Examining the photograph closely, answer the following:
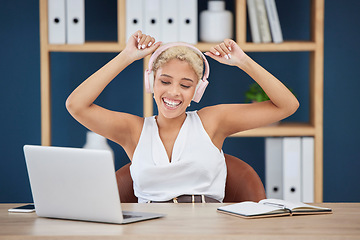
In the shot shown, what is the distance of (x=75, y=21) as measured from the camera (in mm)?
3119

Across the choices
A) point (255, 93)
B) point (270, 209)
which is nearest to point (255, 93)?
point (255, 93)

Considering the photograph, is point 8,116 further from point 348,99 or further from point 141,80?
point 348,99

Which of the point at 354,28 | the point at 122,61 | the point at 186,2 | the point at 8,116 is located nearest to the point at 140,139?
the point at 122,61

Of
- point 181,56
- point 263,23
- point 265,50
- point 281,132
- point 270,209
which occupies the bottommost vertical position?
point 270,209

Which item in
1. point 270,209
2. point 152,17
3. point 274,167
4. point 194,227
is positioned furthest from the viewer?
point 274,167

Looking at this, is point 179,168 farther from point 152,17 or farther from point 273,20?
point 273,20

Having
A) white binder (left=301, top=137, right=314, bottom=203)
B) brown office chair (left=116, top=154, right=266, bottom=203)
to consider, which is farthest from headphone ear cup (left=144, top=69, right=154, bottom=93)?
white binder (left=301, top=137, right=314, bottom=203)

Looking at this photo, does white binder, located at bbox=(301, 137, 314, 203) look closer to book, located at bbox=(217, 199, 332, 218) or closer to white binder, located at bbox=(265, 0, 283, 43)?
white binder, located at bbox=(265, 0, 283, 43)

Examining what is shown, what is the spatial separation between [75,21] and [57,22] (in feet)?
0.35

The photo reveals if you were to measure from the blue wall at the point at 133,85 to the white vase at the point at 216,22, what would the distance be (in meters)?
0.32

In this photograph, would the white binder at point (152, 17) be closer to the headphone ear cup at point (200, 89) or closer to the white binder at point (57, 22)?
the white binder at point (57, 22)

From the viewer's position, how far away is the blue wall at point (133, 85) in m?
3.51

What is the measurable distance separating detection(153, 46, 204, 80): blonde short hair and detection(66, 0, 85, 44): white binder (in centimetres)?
109

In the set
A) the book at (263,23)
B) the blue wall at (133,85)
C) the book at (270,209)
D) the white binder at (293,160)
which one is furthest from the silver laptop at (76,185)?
the blue wall at (133,85)
